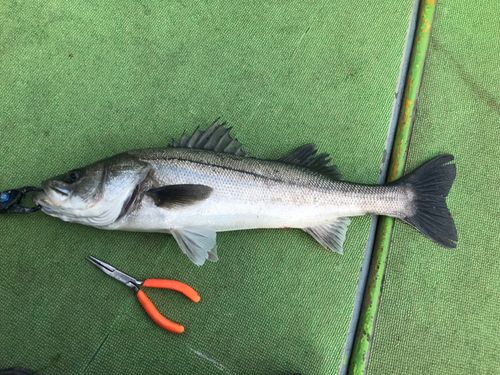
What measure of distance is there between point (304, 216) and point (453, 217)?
4.00ft

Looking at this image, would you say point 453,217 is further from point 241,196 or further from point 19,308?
point 19,308

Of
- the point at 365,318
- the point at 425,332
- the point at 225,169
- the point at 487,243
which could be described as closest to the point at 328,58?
the point at 225,169

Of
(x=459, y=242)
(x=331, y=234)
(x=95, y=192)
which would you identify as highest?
(x=95, y=192)

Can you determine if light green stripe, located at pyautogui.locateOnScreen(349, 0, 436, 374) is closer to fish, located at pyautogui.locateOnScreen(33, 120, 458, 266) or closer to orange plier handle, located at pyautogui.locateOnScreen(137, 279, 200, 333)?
fish, located at pyautogui.locateOnScreen(33, 120, 458, 266)

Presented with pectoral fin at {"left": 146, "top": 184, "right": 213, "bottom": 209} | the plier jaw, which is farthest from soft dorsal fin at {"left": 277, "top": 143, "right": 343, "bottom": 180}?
the plier jaw

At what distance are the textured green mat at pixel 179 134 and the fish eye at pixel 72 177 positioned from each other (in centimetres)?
40

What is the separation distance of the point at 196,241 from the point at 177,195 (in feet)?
1.06

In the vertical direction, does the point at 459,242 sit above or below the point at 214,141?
below

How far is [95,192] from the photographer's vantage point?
1.74m

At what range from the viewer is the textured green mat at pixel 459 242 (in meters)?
2.04

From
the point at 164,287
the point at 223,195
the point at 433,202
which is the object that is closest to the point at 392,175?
the point at 433,202

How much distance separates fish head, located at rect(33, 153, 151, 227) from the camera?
5.63ft

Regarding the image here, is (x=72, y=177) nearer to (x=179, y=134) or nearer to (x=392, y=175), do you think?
(x=179, y=134)

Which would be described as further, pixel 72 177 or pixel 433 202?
pixel 433 202
